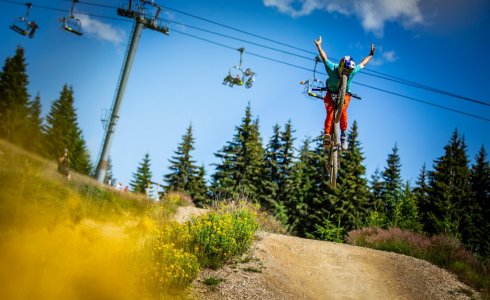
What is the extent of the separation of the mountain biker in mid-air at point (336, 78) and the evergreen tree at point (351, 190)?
2525 cm

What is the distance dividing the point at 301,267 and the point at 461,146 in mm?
42368

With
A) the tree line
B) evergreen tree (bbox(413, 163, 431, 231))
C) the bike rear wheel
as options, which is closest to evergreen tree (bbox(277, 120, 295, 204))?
the tree line

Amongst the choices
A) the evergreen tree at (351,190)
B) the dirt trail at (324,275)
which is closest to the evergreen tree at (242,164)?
the evergreen tree at (351,190)

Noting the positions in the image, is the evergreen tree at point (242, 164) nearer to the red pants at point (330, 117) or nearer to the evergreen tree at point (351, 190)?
the evergreen tree at point (351, 190)

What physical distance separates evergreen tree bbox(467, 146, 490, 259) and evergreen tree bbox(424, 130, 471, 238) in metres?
1.12

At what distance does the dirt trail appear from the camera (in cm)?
864

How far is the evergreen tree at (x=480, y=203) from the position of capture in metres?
35.9

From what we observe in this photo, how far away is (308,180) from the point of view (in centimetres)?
4106

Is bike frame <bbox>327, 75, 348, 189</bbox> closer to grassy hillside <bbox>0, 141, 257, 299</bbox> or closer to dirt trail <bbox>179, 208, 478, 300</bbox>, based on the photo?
dirt trail <bbox>179, 208, 478, 300</bbox>

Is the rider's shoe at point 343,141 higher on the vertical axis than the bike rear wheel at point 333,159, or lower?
higher

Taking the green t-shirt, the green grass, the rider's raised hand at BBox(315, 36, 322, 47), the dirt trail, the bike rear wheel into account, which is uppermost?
the rider's raised hand at BBox(315, 36, 322, 47)

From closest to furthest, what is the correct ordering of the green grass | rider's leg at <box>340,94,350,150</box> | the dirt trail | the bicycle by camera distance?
the dirt trail → the bicycle → rider's leg at <box>340,94,350,150</box> → the green grass

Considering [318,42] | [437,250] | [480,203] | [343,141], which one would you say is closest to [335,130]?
[343,141]

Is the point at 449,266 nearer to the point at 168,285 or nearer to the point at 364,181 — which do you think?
the point at 168,285
